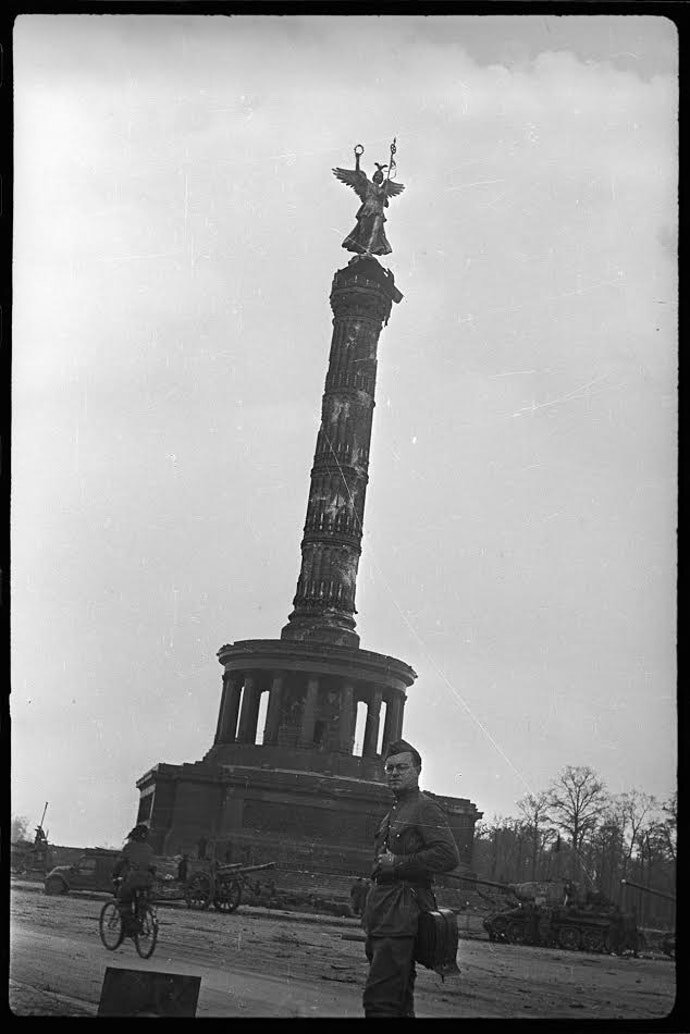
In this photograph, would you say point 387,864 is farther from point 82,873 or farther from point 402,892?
point 82,873

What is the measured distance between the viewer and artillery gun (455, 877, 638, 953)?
941 centimetres

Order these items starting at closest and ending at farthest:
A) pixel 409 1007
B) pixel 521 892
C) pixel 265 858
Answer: pixel 409 1007, pixel 521 892, pixel 265 858

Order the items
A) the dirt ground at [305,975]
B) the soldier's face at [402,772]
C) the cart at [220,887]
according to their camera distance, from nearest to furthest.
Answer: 1. the soldier's face at [402,772]
2. the dirt ground at [305,975]
3. the cart at [220,887]

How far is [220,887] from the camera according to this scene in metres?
14.5

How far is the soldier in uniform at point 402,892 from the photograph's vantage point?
21.6ft

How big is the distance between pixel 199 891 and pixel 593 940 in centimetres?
616

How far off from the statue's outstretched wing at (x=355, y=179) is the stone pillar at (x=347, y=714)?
34.3 ft

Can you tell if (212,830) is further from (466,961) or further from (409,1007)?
(409,1007)

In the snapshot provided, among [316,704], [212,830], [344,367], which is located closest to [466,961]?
[212,830]

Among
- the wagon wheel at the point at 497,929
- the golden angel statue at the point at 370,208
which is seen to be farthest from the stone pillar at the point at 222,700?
the wagon wheel at the point at 497,929

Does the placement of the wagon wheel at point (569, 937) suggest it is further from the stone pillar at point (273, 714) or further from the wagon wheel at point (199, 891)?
the stone pillar at point (273, 714)

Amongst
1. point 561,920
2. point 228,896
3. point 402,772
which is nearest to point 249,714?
point 228,896

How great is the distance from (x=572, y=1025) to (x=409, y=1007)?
132cm
